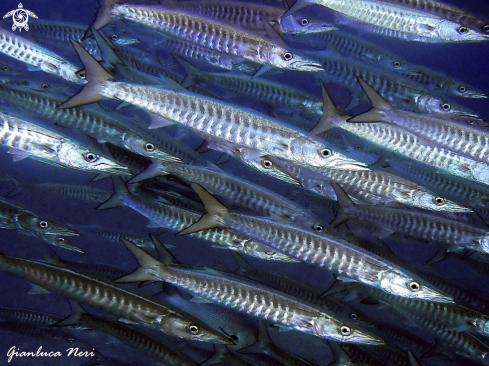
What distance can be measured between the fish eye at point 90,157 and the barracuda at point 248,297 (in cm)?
91

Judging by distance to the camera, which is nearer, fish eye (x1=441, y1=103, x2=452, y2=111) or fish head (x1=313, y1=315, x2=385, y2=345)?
fish head (x1=313, y1=315, x2=385, y2=345)

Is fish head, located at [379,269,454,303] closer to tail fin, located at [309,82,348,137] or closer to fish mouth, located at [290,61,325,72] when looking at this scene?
tail fin, located at [309,82,348,137]

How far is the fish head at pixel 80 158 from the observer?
11.5ft

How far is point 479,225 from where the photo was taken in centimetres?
461

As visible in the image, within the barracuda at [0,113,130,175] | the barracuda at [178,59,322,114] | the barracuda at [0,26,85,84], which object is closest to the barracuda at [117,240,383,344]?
the barracuda at [0,113,130,175]

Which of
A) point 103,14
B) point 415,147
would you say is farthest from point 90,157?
point 415,147

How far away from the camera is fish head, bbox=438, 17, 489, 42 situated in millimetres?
4496

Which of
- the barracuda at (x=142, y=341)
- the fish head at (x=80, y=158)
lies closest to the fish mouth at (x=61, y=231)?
the barracuda at (x=142, y=341)

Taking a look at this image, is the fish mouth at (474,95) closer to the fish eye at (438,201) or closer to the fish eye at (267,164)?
the fish eye at (438,201)

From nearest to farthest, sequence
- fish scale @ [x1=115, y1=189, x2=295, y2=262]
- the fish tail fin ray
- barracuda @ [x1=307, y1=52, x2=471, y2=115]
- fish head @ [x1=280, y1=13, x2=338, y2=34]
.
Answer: fish scale @ [x1=115, y1=189, x2=295, y2=262], the fish tail fin ray, fish head @ [x1=280, y1=13, x2=338, y2=34], barracuda @ [x1=307, y1=52, x2=471, y2=115]

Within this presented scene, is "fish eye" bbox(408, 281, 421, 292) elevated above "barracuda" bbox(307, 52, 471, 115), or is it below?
below

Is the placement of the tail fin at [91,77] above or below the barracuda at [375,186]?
above

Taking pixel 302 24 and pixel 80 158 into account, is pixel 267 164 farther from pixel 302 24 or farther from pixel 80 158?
pixel 302 24

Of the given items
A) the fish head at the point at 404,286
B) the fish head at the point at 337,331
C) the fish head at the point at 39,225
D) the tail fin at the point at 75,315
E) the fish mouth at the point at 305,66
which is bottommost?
the tail fin at the point at 75,315
